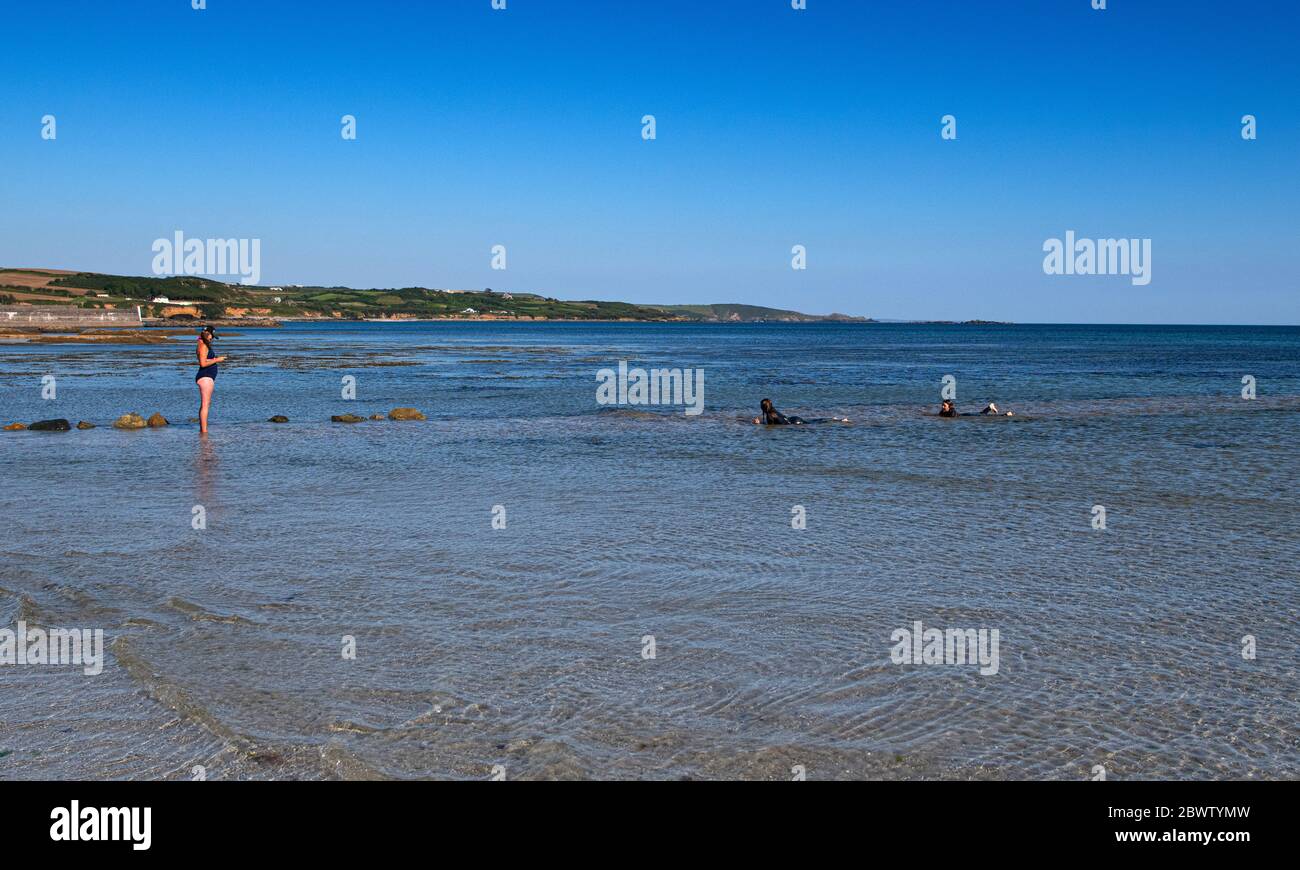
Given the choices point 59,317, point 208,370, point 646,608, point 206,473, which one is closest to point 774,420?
point 208,370

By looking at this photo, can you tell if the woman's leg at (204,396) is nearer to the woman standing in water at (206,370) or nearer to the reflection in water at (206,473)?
the woman standing in water at (206,370)

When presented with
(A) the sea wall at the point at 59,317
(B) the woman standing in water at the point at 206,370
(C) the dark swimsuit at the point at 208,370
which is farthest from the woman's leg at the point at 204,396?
(A) the sea wall at the point at 59,317

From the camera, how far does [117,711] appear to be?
6.91 m

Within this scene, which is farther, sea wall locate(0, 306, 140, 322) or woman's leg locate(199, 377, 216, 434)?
sea wall locate(0, 306, 140, 322)

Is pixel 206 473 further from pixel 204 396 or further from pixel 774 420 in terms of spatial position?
pixel 774 420

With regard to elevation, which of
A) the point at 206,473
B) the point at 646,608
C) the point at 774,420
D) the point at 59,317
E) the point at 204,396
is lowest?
the point at 646,608

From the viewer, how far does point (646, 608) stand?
9.60 meters

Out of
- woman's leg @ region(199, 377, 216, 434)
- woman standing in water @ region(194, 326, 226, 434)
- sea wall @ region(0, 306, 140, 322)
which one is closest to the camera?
woman standing in water @ region(194, 326, 226, 434)

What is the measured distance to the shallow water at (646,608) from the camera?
642 centimetres

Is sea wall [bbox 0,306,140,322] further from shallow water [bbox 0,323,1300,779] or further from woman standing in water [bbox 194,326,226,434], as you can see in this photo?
shallow water [bbox 0,323,1300,779]

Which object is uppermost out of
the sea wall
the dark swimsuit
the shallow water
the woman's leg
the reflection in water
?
the sea wall

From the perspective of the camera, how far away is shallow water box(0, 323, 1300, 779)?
642 cm

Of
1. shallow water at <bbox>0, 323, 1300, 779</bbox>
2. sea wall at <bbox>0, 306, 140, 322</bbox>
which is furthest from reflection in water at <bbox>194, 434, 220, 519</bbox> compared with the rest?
sea wall at <bbox>0, 306, 140, 322</bbox>
